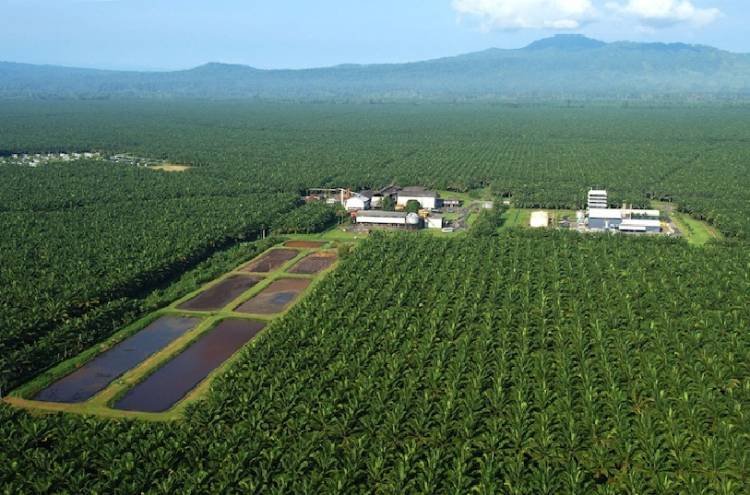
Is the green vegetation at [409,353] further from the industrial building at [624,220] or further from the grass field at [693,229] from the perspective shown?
the industrial building at [624,220]

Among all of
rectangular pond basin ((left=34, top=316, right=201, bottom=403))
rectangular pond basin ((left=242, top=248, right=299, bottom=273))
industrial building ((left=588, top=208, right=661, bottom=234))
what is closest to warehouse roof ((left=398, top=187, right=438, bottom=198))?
industrial building ((left=588, top=208, right=661, bottom=234))

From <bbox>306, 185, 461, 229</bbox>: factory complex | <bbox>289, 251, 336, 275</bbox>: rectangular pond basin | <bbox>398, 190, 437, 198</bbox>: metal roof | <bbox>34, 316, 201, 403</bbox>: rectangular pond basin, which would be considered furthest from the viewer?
<bbox>398, 190, 437, 198</bbox>: metal roof

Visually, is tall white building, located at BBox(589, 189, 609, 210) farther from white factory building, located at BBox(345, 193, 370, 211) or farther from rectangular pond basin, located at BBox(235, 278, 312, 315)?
rectangular pond basin, located at BBox(235, 278, 312, 315)

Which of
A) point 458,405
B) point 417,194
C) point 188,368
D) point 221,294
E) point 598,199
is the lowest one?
point 188,368

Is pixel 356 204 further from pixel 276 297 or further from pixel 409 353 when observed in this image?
pixel 409 353

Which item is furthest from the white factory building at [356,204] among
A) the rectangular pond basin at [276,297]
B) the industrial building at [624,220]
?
the rectangular pond basin at [276,297]

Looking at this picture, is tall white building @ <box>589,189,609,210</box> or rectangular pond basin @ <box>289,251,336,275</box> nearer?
rectangular pond basin @ <box>289,251,336,275</box>

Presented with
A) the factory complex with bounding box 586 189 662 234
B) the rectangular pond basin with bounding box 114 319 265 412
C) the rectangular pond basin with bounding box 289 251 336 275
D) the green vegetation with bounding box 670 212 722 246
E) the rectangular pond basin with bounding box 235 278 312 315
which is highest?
the factory complex with bounding box 586 189 662 234

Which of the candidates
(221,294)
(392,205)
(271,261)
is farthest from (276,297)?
(392,205)
